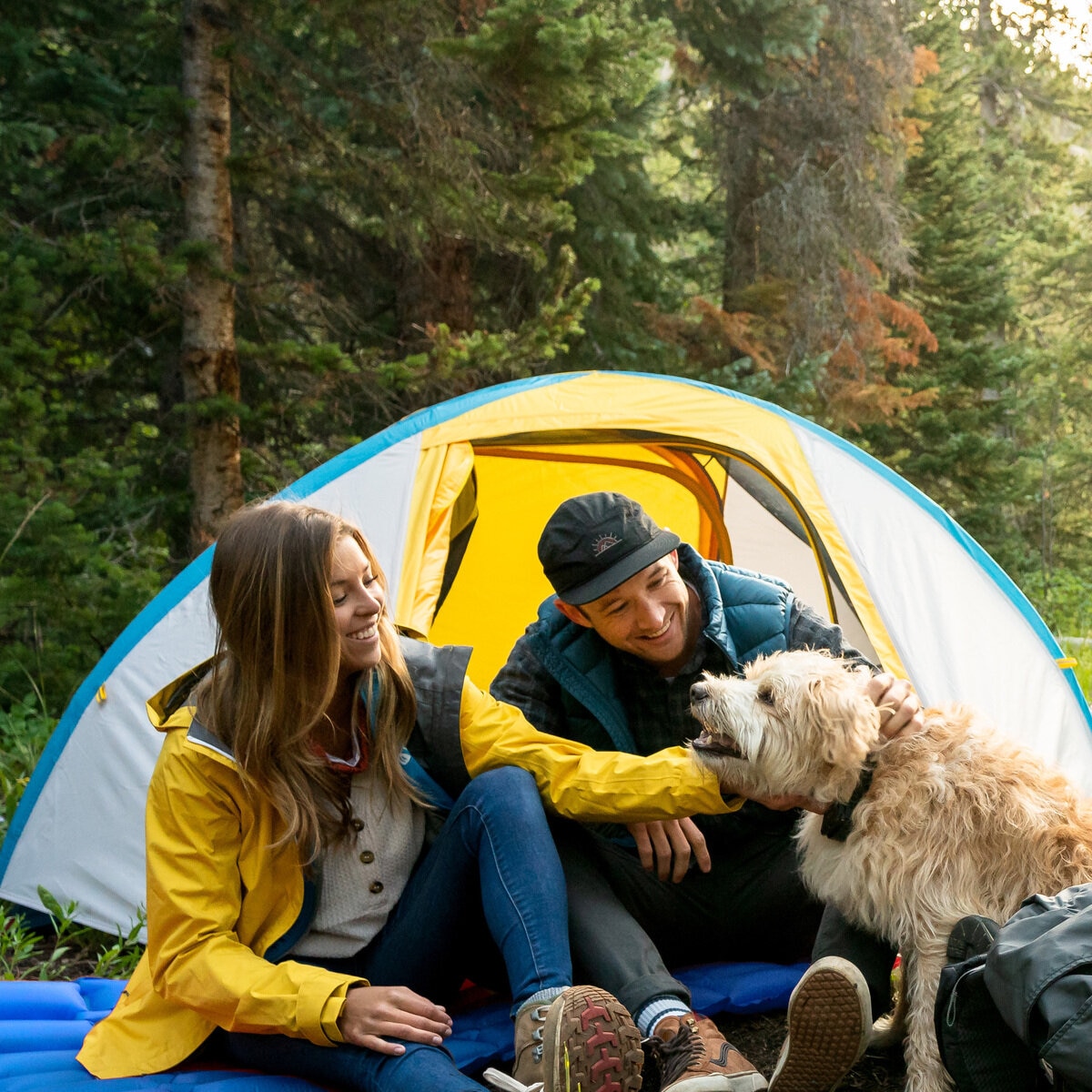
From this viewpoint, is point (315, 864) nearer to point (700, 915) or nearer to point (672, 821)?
point (672, 821)

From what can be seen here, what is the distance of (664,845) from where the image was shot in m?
2.50

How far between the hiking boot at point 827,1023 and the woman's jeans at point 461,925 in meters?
Answer: 0.45

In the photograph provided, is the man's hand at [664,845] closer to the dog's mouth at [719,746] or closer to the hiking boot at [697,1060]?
the dog's mouth at [719,746]

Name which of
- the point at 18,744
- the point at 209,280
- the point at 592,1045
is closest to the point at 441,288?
the point at 209,280

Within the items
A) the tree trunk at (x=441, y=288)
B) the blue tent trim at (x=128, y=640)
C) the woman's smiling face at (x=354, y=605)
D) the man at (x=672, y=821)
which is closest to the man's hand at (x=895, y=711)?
the man at (x=672, y=821)

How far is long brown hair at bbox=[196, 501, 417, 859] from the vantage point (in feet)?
7.02

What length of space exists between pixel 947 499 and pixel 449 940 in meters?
9.88

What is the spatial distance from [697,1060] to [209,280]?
4.90 meters

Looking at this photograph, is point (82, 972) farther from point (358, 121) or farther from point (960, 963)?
point (358, 121)

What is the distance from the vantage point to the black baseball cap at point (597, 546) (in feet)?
8.30

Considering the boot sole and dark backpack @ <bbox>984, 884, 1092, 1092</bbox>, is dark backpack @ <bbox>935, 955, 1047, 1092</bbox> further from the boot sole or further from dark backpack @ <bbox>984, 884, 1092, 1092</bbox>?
the boot sole

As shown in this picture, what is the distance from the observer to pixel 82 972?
3.46 m

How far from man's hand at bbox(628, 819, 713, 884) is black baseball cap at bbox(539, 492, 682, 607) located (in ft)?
1.74

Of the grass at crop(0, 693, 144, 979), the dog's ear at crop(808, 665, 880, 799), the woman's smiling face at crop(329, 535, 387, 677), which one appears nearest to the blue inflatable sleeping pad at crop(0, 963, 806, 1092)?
the grass at crop(0, 693, 144, 979)
